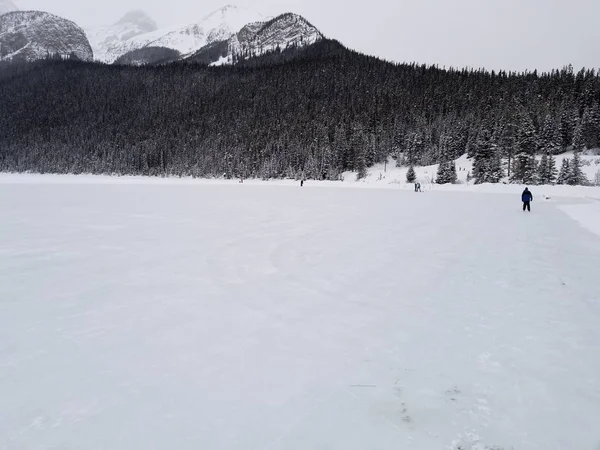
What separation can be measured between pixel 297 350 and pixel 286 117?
10739 cm

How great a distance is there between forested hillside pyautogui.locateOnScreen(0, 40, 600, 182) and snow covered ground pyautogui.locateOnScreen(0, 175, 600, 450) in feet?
170

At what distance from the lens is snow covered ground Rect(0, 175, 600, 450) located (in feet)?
9.51

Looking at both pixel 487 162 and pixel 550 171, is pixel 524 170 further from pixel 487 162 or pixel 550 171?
pixel 487 162

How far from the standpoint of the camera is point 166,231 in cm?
1223

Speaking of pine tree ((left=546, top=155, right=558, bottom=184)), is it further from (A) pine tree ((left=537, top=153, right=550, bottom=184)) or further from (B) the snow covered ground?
(B) the snow covered ground

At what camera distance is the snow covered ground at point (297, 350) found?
2.90m

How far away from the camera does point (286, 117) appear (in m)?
106

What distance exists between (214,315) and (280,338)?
4.08 feet

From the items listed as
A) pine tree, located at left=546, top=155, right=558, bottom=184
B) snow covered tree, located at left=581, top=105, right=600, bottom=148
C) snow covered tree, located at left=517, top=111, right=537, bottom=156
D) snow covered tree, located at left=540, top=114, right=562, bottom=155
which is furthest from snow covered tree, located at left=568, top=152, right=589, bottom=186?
snow covered tree, located at left=581, top=105, right=600, bottom=148

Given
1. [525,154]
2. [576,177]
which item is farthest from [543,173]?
[525,154]

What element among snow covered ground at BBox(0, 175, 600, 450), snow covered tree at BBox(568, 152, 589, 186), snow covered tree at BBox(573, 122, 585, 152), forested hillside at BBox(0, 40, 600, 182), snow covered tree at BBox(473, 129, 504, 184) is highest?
forested hillside at BBox(0, 40, 600, 182)

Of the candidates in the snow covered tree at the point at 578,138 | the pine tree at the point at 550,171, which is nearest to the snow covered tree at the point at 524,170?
the pine tree at the point at 550,171

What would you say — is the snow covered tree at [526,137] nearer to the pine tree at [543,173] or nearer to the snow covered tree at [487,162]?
the snow covered tree at [487,162]

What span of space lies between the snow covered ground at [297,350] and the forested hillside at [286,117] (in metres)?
51.8
